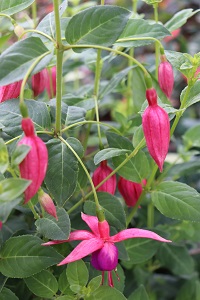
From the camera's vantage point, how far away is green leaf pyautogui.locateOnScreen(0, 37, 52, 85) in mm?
613

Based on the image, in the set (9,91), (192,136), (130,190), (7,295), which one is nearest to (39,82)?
(9,91)

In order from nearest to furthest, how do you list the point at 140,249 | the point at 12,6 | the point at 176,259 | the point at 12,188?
the point at 12,188, the point at 12,6, the point at 140,249, the point at 176,259

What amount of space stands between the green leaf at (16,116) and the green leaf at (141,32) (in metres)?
0.16

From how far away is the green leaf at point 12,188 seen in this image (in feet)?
1.83

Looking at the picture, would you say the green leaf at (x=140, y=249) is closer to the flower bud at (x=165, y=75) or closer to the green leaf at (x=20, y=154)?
the flower bud at (x=165, y=75)

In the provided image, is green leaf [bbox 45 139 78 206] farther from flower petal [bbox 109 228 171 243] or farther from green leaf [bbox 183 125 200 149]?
green leaf [bbox 183 125 200 149]

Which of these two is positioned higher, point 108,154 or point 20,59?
point 20,59

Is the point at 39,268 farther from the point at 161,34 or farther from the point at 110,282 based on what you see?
the point at 161,34

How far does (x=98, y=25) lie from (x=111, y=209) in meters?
0.27

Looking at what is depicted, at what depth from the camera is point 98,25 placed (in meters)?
0.67

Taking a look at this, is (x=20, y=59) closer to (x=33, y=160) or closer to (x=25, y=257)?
(x=33, y=160)

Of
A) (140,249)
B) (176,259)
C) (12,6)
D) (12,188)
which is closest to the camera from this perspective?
(12,188)

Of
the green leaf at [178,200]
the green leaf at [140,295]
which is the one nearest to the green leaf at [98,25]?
the green leaf at [178,200]

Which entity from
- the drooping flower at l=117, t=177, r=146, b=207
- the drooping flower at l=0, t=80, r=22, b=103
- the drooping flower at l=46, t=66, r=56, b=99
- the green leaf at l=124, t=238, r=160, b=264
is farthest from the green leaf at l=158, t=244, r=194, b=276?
the drooping flower at l=0, t=80, r=22, b=103
